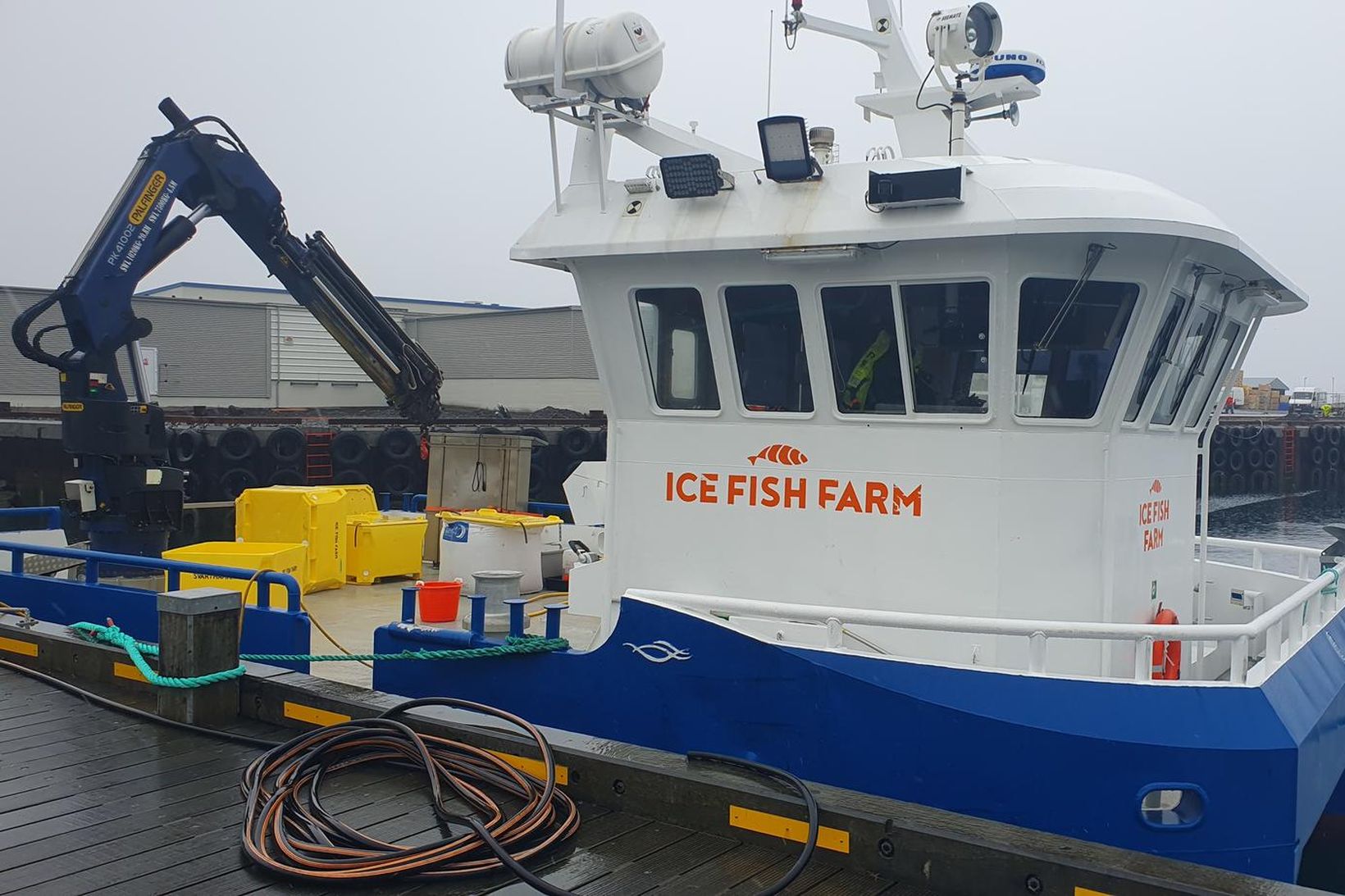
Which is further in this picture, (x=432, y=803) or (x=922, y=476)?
(x=922, y=476)

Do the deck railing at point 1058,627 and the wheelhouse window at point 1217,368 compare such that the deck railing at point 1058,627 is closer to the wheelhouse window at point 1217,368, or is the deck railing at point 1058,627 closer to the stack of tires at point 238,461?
the wheelhouse window at point 1217,368

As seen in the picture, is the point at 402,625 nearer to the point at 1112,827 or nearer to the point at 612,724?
the point at 612,724

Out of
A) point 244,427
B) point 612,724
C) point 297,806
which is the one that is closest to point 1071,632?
point 612,724

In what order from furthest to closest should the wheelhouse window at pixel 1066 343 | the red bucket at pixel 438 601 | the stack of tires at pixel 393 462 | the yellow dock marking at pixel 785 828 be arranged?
the stack of tires at pixel 393 462
the red bucket at pixel 438 601
the wheelhouse window at pixel 1066 343
the yellow dock marking at pixel 785 828

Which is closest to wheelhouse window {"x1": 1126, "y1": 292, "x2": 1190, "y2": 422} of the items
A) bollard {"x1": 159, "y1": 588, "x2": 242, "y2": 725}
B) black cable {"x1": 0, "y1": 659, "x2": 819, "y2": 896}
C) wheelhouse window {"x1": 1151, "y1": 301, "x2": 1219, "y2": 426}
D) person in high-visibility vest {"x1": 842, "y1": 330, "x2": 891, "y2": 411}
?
wheelhouse window {"x1": 1151, "y1": 301, "x2": 1219, "y2": 426}

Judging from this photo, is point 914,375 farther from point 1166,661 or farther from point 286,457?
Result: point 286,457

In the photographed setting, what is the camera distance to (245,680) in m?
5.06

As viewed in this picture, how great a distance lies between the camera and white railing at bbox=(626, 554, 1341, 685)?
4.36 metres

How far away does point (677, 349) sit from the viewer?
19.3 feet

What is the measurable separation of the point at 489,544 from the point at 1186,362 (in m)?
4.82

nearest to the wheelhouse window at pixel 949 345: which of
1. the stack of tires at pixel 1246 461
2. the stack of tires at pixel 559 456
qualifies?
the stack of tires at pixel 559 456

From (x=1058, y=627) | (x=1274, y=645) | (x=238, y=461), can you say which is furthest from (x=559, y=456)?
(x=1058, y=627)

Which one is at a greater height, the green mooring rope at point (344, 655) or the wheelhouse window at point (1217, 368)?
the wheelhouse window at point (1217, 368)

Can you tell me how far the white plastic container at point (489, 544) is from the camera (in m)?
7.97
